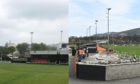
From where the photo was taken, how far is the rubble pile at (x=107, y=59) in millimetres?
5997

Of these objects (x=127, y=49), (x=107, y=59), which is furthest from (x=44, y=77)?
(x=127, y=49)

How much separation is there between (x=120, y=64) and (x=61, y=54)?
18.1 ft

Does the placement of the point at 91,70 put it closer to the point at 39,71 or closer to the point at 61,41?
the point at 39,71

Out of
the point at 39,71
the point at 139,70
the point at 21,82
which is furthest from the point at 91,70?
the point at 21,82

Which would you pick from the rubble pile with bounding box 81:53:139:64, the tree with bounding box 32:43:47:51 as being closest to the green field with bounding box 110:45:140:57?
the rubble pile with bounding box 81:53:139:64

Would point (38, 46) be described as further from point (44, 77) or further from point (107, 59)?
point (107, 59)

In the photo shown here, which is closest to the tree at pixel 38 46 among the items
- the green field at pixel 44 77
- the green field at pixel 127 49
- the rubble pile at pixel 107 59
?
the green field at pixel 44 77

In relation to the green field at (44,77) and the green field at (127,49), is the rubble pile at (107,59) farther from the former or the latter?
the green field at (44,77)

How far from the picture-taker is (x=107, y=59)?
23.0 feet

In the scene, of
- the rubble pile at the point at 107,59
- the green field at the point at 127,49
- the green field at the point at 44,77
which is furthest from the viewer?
the green field at the point at 127,49

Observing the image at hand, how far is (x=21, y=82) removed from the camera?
128 inches

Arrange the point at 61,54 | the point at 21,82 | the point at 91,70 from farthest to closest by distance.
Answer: the point at 91,70
the point at 21,82
the point at 61,54

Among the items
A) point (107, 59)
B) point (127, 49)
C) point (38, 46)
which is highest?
point (127, 49)

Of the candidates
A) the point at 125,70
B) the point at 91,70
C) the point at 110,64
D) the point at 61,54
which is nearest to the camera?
the point at 61,54
